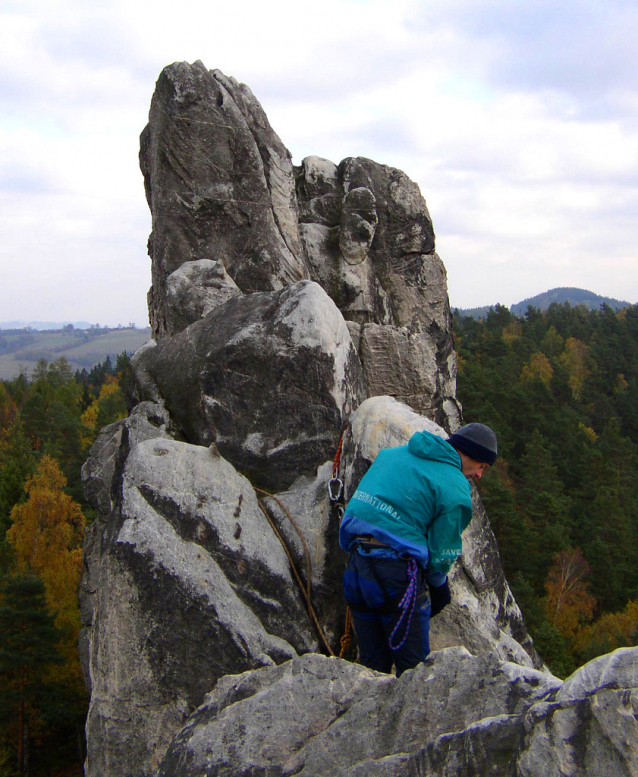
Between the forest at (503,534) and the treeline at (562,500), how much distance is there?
107 mm

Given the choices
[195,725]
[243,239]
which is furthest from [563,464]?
[195,725]

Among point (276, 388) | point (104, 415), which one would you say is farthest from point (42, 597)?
point (104, 415)

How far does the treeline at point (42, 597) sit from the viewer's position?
24.5 meters

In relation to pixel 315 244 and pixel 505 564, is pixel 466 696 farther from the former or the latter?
pixel 505 564

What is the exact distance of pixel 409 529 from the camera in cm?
490

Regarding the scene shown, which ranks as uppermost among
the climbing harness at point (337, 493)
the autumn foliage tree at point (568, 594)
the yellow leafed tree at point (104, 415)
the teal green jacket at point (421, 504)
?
the teal green jacket at point (421, 504)

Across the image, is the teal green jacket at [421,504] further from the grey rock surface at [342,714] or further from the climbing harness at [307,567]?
the climbing harness at [307,567]

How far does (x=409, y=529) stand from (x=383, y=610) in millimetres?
720

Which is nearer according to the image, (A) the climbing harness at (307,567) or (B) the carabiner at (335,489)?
(A) the climbing harness at (307,567)

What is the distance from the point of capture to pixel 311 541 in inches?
281

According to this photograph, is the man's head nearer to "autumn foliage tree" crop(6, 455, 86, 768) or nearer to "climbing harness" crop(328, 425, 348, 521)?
"climbing harness" crop(328, 425, 348, 521)

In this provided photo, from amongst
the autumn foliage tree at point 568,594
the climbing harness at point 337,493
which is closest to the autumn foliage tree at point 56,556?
the climbing harness at point 337,493

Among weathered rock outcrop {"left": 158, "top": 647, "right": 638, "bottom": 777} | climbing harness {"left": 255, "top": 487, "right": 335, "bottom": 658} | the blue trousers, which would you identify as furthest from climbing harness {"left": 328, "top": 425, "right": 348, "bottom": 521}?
weathered rock outcrop {"left": 158, "top": 647, "right": 638, "bottom": 777}

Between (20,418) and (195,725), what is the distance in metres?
69.2
